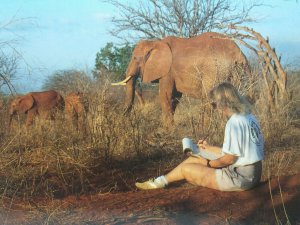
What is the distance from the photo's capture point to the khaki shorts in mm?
5793

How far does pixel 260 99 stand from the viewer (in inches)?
395

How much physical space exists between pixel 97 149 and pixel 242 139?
8.69 ft

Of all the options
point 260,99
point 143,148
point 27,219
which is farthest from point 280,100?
Result: point 27,219

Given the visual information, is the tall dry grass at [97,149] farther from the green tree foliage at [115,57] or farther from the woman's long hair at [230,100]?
the green tree foliage at [115,57]

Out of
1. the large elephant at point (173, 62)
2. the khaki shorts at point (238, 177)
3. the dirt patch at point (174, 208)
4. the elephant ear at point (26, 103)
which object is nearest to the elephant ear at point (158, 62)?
the large elephant at point (173, 62)

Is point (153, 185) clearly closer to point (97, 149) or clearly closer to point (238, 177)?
point (238, 177)

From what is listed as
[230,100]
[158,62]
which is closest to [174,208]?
[230,100]

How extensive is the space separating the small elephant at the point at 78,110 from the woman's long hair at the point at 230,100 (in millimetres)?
2620

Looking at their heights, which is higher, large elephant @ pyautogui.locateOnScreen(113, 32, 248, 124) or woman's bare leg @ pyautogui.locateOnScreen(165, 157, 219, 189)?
large elephant @ pyautogui.locateOnScreen(113, 32, 248, 124)

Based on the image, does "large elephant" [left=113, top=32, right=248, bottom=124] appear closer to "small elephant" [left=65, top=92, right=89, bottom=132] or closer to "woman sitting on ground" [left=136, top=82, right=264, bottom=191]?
"small elephant" [left=65, top=92, right=89, bottom=132]

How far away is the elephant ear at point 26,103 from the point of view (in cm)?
1630

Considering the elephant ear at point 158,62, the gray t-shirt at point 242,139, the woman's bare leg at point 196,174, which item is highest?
the elephant ear at point 158,62

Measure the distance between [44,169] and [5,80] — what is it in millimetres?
1300

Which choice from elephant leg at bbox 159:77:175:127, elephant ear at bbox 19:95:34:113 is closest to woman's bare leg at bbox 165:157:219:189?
elephant leg at bbox 159:77:175:127
